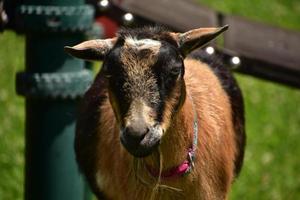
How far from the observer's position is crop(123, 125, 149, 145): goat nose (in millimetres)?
3885

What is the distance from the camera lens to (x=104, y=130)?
5.11 m

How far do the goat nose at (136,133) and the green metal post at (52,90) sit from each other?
144cm

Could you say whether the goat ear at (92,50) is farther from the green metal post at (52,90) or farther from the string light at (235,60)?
the string light at (235,60)

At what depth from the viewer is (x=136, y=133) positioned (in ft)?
12.7

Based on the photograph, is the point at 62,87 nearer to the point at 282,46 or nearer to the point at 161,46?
the point at 161,46

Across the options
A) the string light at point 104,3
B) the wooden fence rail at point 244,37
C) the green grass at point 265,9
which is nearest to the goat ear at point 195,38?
the string light at point 104,3

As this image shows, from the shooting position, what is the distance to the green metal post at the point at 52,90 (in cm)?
524

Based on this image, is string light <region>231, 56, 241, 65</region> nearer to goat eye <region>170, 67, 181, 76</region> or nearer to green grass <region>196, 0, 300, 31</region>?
goat eye <region>170, 67, 181, 76</region>

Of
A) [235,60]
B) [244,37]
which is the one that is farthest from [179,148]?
[244,37]

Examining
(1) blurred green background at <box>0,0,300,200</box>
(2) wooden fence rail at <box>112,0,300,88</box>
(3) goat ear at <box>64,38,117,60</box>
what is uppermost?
(3) goat ear at <box>64,38,117,60</box>

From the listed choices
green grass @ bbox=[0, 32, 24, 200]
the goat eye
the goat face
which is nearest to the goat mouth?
the goat face

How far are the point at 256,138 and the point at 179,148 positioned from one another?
184 inches

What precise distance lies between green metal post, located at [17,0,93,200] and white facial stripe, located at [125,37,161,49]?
1.11 metres

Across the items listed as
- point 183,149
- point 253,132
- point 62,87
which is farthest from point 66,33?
point 253,132
